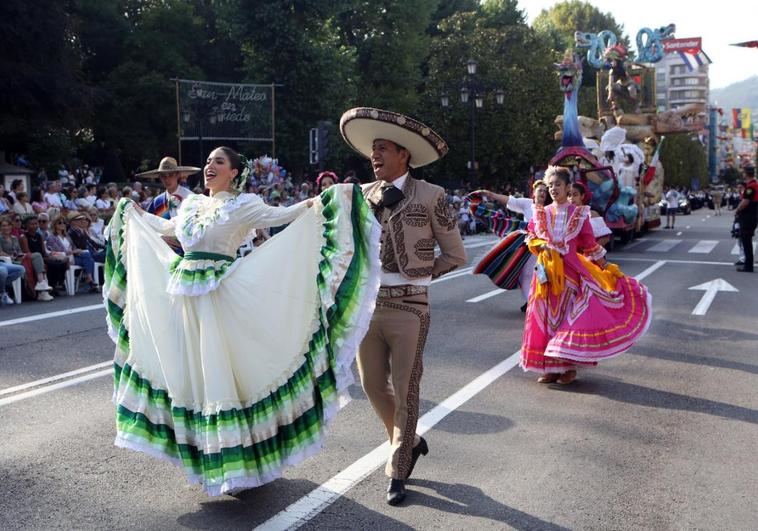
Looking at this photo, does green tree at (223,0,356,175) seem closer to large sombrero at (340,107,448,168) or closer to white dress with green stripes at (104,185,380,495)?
large sombrero at (340,107,448,168)

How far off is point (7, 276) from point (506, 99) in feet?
101

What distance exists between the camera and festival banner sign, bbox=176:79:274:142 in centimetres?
2734

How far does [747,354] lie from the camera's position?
904 centimetres

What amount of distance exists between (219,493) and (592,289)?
4209mm

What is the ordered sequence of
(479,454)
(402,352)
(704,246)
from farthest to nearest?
(704,246)
(479,454)
(402,352)

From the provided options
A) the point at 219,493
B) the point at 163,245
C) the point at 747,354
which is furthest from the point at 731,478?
the point at 747,354

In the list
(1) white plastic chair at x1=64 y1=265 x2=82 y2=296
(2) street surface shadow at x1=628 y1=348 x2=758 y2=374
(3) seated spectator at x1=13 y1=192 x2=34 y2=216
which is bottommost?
(2) street surface shadow at x1=628 y1=348 x2=758 y2=374

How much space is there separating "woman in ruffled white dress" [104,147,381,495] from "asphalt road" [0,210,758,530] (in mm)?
349

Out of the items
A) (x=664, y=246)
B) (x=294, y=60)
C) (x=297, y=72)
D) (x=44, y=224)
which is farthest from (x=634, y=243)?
(x=44, y=224)

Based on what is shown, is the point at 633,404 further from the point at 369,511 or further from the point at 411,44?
the point at 411,44

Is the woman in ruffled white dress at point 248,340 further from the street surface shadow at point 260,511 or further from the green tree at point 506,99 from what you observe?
the green tree at point 506,99

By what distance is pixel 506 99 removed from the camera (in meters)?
40.3

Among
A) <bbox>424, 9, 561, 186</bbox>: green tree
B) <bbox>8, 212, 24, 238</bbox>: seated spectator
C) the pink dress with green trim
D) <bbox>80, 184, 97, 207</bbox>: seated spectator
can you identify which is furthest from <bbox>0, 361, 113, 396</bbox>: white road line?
<bbox>424, 9, 561, 186</bbox>: green tree

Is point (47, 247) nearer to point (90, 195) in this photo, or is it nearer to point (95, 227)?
point (95, 227)
